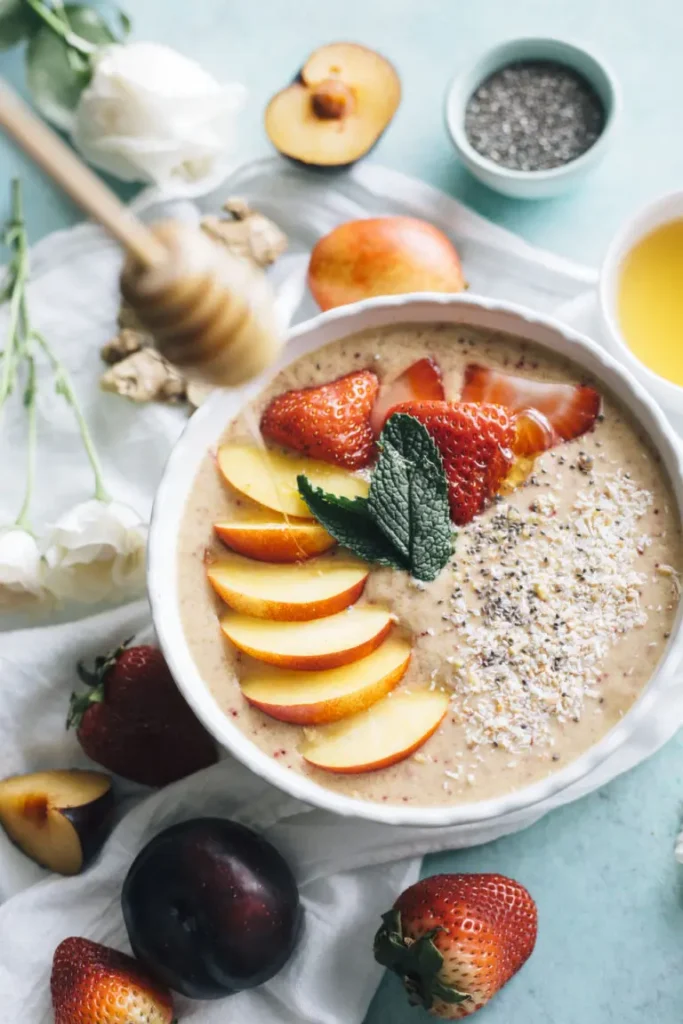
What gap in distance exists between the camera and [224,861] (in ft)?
5.74

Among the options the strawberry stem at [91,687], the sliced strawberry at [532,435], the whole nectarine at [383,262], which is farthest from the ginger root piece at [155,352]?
the sliced strawberry at [532,435]

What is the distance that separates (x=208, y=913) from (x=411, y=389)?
89 centimetres

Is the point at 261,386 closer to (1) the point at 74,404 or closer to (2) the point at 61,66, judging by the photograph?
(1) the point at 74,404

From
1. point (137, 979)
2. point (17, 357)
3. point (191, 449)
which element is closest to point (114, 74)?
point (17, 357)

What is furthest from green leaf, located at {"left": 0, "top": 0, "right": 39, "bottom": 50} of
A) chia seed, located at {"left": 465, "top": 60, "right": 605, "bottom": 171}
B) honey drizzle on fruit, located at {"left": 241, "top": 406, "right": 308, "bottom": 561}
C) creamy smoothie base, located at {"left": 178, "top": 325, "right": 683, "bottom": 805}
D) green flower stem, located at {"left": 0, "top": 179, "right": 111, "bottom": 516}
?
creamy smoothie base, located at {"left": 178, "top": 325, "right": 683, "bottom": 805}

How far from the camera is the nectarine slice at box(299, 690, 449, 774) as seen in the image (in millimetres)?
1578

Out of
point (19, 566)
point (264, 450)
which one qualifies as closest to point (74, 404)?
point (19, 566)

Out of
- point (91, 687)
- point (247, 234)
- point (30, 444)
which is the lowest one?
point (91, 687)

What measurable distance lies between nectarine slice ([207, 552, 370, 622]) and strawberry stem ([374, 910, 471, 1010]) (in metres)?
0.53

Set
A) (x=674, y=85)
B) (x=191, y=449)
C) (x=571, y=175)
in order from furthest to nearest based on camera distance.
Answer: (x=674, y=85) → (x=571, y=175) → (x=191, y=449)

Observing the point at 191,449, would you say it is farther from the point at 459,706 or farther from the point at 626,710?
the point at 626,710

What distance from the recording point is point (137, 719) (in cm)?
183

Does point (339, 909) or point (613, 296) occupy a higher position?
point (613, 296)

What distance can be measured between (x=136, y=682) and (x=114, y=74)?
3.52ft
